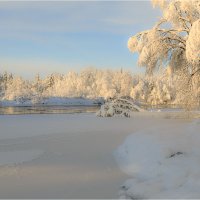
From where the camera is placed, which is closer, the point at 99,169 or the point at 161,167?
the point at 161,167

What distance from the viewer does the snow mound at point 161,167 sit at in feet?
27.3

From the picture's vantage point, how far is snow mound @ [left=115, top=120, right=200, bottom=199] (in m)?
8.34

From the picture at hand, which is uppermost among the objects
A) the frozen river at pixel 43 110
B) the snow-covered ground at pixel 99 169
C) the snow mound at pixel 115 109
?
the snow-covered ground at pixel 99 169

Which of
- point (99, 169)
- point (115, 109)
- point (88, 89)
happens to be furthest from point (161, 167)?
point (88, 89)

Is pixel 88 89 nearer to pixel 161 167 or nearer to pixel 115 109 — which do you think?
pixel 115 109

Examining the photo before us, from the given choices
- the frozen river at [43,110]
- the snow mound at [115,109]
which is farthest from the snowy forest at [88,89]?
the snow mound at [115,109]

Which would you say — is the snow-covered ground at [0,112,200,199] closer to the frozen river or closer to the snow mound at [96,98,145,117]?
the snow mound at [96,98,145,117]

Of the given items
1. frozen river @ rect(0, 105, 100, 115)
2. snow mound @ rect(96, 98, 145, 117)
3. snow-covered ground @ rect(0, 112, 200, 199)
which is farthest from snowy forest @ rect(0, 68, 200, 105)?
snow-covered ground @ rect(0, 112, 200, 199)

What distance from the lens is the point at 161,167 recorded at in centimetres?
1019

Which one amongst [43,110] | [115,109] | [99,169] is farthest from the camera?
[43,110]

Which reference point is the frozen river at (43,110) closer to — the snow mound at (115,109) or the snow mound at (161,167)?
the snow mound at (115,109)

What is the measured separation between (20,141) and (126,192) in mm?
10205

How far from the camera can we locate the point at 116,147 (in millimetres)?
15945

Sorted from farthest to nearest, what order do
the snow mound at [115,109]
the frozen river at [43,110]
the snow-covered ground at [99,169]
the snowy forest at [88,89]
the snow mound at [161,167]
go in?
the snowy forest at [88,89] → the frozen river at [43,110] → the snow mound at [115,109] → the snow-covered ground at [99,169] → the snow mound at [161,167]
